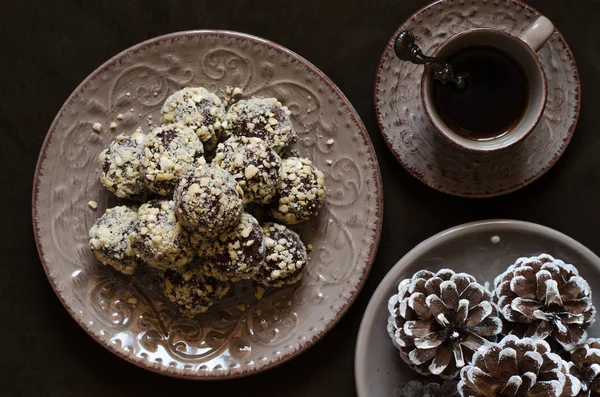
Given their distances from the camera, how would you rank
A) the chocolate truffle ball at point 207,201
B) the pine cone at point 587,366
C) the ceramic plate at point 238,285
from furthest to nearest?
the ceramic plate at point 238,285 < the pine cone at point 587,366 < the chocolate truffle ball at point 207,201

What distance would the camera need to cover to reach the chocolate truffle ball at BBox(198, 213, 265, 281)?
125 cm

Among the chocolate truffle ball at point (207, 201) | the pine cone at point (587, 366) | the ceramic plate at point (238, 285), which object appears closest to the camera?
the chocolate truffle ball at point (207, 201)

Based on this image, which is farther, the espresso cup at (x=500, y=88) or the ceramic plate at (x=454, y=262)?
the ceramic plate at (x=454, y=262)

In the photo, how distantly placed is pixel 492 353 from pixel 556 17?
79 centimetres

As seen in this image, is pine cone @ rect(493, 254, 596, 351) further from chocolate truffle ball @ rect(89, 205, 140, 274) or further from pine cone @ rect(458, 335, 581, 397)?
chocolate truffle ball @ rect(89, 205, 140, 274)

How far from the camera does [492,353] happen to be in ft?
4.07

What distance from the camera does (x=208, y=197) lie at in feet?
3.82

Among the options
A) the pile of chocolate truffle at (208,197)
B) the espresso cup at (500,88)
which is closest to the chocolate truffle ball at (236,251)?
the pile of chocolate truffle at (208,197)

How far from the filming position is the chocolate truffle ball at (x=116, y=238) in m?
1.31

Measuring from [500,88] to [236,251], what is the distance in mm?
661

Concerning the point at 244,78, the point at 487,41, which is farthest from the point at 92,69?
the point at 487,41

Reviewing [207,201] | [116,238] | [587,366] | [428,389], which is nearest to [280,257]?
[207,201]

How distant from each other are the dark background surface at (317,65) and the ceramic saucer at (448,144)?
7 cm

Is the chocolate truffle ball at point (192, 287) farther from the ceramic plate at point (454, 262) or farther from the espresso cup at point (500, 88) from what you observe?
the espresso cup at point (500, 88)
